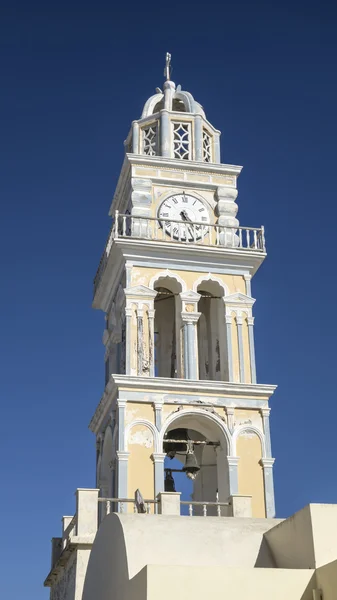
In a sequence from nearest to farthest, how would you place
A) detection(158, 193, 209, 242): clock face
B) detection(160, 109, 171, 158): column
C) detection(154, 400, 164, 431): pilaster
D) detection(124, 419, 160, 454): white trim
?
1. detection(124, 419, 160, 454): white trim
2. detection(154, 400, 164, 431): pilaster
3. detection(158, 193, 209, 242): clock face
4. detection(160, 109, 171, 158): column

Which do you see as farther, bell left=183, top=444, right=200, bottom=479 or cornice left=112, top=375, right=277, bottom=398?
cornice left=112, top=375, right=277, bottom=398

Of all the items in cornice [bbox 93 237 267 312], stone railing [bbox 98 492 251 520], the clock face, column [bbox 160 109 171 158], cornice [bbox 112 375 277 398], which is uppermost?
column [bbox 160 109 171 158]

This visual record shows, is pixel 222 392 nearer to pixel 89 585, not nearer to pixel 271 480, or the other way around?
pixel 271 480

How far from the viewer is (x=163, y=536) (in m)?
19.2

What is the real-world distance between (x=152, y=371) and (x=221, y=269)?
4.07m

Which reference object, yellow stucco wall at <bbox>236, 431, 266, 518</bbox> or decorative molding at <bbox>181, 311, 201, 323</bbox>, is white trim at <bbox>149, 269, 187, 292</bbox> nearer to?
decorative molding at <bbox>181, 311, 201, 323</bbox>

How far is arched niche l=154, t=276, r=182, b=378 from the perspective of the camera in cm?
3005

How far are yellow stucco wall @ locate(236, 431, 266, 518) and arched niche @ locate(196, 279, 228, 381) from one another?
211 centimetres

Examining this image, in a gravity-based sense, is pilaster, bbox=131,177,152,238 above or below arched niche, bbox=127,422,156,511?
above

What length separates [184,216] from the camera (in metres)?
31.3

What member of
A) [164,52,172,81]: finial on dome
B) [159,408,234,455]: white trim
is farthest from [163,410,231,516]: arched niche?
[164,52,172,81]: finial on dome

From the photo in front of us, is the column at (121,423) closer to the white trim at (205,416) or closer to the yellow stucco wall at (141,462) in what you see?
the yellow stucco wall at (141,462)

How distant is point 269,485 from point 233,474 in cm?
100

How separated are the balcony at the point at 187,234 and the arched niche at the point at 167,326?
4.55 feet
